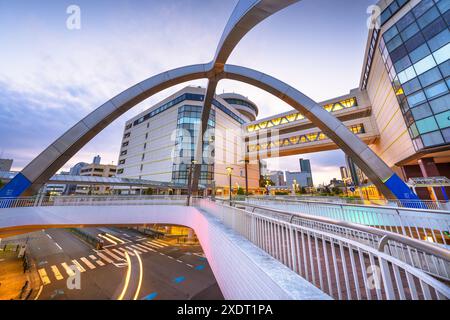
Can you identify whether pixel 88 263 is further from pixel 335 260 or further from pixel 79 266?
pixel 335 260

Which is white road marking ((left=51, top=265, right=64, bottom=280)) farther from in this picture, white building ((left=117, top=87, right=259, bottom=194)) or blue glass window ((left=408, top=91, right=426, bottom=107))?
blue glass window ((left=408, top=91, right=426, bottom=107))

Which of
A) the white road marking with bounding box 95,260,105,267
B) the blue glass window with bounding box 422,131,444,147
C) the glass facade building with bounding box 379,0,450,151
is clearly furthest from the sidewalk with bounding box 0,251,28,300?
the glass facade building with bounding box 379,0,450,151

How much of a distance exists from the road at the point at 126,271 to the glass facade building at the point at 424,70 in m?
24.3

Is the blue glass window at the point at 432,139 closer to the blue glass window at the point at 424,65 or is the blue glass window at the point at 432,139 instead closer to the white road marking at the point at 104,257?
the blue glass window at the point at 424,65

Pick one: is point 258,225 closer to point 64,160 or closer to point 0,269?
point 64,160

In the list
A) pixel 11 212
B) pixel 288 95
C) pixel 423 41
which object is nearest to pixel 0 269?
pixel 11 212

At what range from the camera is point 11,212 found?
1131 cm

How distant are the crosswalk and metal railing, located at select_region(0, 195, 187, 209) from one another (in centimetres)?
844

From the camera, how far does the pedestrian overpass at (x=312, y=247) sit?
1778mm

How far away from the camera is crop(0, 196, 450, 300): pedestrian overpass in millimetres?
1778

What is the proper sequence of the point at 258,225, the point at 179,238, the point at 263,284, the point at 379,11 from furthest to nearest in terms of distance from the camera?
the point at 179,238, the point at 379,11, the point at 258,225, the point at 263,284

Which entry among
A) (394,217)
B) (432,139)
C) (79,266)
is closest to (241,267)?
(394,217)

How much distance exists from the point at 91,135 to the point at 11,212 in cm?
757
